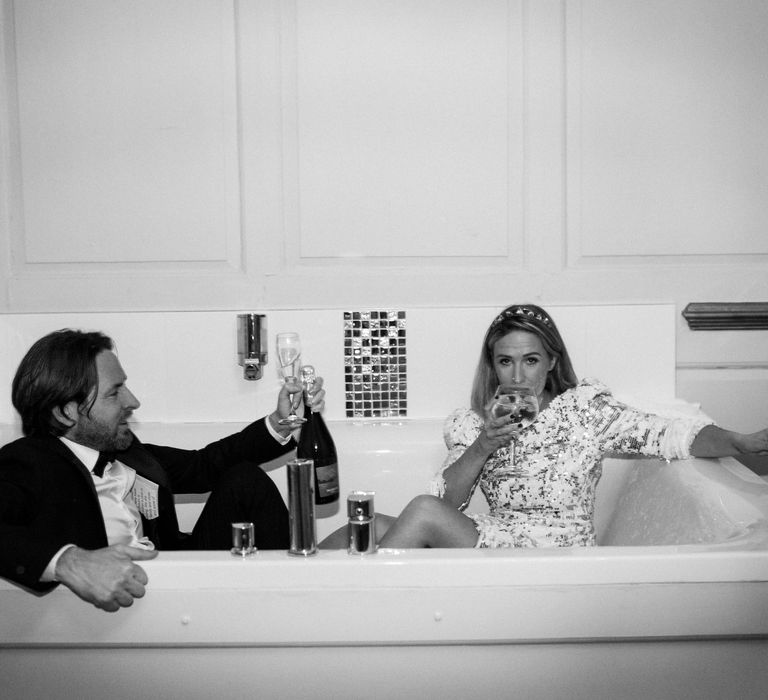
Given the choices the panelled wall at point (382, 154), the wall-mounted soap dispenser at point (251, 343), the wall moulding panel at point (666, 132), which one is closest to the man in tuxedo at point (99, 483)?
the wall-mounted soap dispenser at point (251, 343)

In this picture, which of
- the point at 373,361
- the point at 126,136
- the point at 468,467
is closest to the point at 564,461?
the point at 468,467

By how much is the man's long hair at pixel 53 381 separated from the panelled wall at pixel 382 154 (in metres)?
0.88

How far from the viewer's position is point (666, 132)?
2.28 meters

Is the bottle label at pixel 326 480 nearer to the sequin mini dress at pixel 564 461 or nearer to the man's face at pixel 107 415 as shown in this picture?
the sequin mini dress at pixel 564 461

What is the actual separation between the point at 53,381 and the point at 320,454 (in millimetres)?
672

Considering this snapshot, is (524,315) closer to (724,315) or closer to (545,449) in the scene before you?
(545,449)

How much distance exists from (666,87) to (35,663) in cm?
210

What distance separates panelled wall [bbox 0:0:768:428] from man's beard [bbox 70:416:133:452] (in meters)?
0.91

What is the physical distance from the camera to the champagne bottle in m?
1.76

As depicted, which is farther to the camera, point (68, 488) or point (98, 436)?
point (98, 436)

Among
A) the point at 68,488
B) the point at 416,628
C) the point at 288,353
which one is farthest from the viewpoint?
the point at 288,353

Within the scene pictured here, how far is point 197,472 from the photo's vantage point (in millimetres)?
1681

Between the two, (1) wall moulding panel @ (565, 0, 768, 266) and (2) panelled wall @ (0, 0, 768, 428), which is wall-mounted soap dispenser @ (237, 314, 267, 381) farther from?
(1) wall moulding panel @ (565, 0, 768, 266)

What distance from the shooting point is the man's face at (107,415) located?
1386 millimetres
